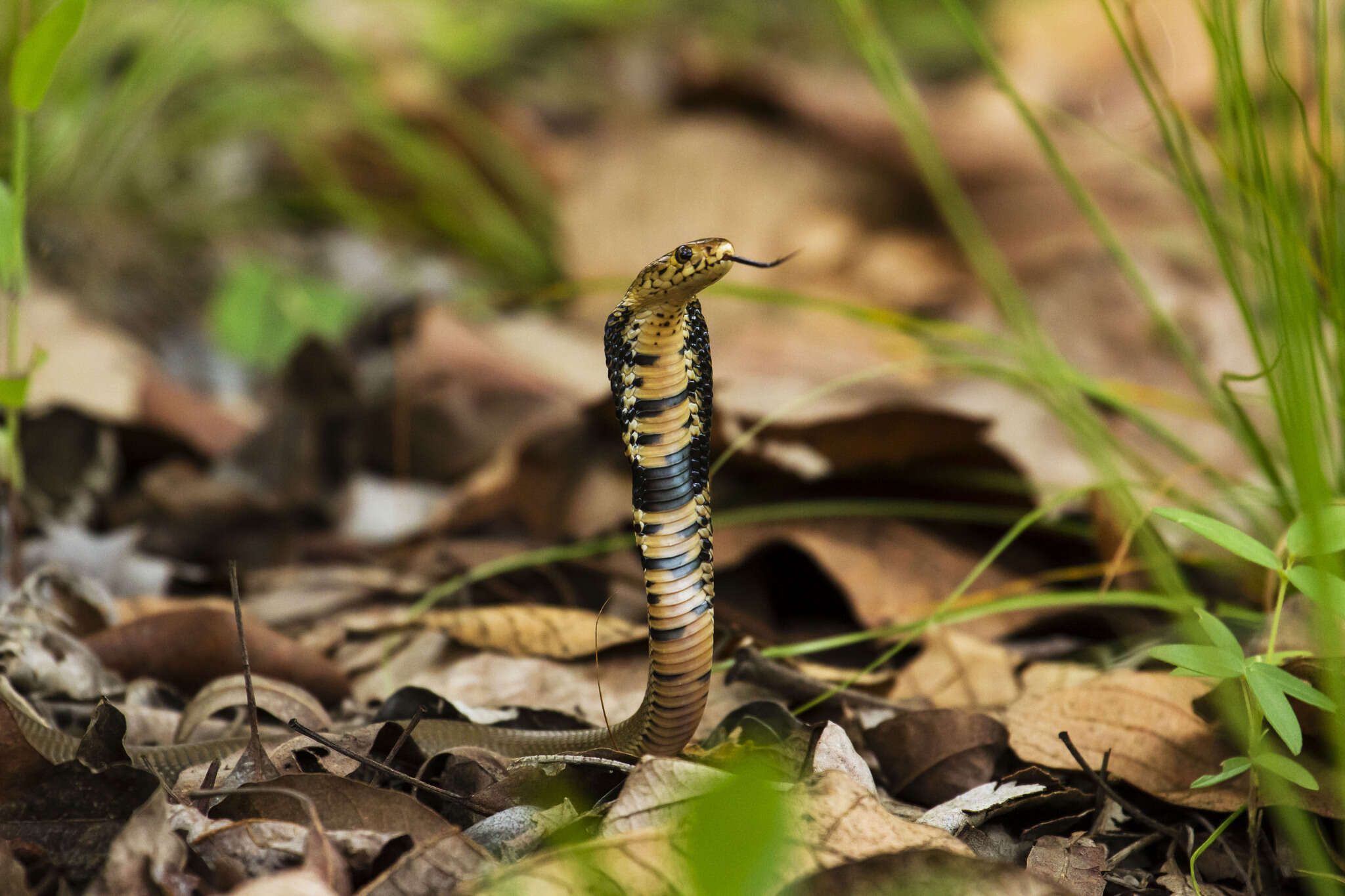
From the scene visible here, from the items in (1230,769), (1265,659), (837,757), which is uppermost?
(1265,659)

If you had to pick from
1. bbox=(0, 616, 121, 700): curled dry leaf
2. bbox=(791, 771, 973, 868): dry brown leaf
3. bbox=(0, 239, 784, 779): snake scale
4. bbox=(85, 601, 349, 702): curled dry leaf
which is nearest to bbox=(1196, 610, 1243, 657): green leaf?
bbox=(791, 771, 973, 868): dry brown leaf

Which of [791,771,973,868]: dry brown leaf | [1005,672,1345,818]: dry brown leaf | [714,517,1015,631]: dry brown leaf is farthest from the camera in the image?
[714,517,1015,631]: dry brown leaf

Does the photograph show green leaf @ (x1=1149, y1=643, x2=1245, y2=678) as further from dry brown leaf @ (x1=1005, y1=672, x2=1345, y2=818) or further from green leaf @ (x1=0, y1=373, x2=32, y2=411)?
green leaf @ (x1=0, y1=373, x2=32, y2=411)

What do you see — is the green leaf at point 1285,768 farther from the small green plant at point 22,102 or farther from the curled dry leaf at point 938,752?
the small green plant at point 22,102

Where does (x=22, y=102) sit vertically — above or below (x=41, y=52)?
below

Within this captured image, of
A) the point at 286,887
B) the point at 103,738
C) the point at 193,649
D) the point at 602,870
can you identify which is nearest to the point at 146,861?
the point at 286,887

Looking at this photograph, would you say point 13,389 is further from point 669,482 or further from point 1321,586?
point 1321,586

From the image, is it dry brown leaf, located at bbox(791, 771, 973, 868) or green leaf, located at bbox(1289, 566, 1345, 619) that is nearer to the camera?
green leaf, located at bbox(1289, 566, 1345, 619)

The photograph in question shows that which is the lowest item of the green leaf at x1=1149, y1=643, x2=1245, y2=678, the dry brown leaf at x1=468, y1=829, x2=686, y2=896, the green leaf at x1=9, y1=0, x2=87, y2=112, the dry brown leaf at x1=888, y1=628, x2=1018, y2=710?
the dry brown leaf at x1=888, y1=628, x2=1018, y2=710
